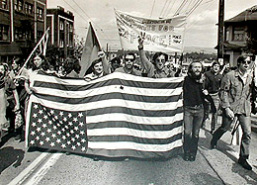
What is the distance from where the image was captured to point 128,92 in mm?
5441

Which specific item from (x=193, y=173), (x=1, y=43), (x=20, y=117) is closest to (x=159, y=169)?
(x=193, y=173)

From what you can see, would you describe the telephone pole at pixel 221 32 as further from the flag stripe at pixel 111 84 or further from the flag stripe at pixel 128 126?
the flag stripe at pixel 128 126

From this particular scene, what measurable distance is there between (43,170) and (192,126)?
2.58 m

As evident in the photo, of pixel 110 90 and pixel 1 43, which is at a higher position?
pixel 1 43

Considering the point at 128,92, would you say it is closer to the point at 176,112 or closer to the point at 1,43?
the point at 176,112

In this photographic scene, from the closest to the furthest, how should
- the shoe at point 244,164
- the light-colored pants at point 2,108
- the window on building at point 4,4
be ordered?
the light-colored pants at point 2,108, the shoe at point 244,164, the window on building at point 4,4

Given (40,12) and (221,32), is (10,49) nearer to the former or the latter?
(40,12)

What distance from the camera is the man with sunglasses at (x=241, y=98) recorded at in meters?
5.25

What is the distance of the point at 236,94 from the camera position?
545cm

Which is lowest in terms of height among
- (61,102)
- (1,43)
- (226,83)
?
(61,102)

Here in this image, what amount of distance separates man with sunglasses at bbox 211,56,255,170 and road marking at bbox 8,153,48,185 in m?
3.23

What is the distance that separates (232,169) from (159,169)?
1.16 metres

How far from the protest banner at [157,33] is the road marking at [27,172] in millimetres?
2724

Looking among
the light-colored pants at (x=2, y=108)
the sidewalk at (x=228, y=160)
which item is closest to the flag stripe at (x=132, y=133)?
the sidewalk at (x=228, y=160)
